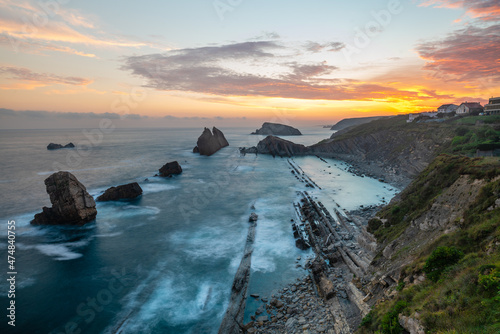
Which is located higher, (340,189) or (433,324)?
(433,324)

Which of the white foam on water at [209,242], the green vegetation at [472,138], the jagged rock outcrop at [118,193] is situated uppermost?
the green vegetation at [472,138]

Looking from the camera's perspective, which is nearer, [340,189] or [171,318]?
[171,318]

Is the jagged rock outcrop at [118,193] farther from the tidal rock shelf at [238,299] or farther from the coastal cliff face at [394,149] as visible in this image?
the coastal cliff face at [394,149]

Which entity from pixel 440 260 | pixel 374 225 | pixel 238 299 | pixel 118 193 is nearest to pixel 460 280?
pixel 440 260

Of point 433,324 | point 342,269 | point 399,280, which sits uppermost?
point 433,324

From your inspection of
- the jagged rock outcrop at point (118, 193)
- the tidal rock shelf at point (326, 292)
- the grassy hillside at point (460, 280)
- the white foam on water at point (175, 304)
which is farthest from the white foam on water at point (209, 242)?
the jagged rock outcrop at point (118, 193)

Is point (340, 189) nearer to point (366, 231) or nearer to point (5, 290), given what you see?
point (366, 231)

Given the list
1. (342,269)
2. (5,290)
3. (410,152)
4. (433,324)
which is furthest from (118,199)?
(410,152)

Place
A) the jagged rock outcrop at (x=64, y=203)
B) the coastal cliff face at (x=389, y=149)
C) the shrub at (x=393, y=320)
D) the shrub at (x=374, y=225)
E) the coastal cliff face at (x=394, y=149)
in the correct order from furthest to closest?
the coastal cliff face at (x=389, y=149) < the coastal cliff face at (x=394, y=149) < the jagged rock outcrop at (x=64, y=203) < the shrub at (x=374, y=225) < the shrub at (x=393, y=320)
